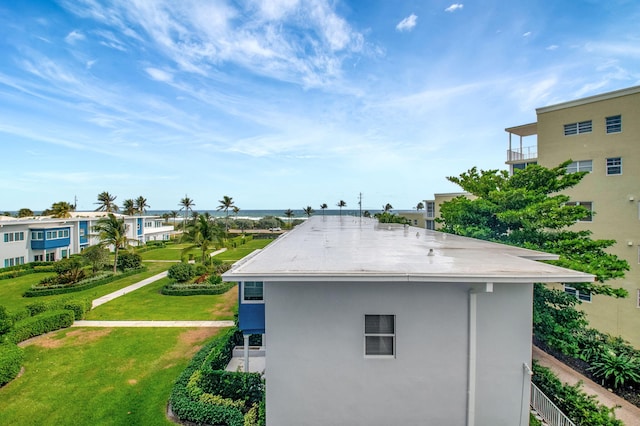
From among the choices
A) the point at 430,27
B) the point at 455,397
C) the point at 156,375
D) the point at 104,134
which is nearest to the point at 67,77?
the point at 104,134

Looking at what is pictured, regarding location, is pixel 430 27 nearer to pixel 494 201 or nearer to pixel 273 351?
pixel 494 201

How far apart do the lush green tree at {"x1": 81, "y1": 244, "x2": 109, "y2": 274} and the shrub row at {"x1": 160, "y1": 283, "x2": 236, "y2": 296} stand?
941cm

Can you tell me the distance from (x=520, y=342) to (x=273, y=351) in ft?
15.7

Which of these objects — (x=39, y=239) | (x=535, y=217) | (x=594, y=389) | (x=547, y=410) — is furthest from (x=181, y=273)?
(x=594, y=389)

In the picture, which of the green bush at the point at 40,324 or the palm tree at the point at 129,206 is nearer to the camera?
the green bush at the point at 40,324

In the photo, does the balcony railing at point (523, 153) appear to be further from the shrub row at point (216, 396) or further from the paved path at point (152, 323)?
the shrub row at point (216, 396)

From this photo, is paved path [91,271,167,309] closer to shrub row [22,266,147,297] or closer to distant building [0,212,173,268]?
shrub row [22,266,147,297]

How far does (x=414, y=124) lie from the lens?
82.8ft

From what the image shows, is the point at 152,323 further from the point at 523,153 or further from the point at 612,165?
the point at 523,153

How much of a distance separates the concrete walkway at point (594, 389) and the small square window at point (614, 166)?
1088cm

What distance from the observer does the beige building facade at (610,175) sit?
1483 cm

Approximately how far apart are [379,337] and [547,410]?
536 cm

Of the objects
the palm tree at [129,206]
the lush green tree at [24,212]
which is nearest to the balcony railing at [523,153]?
the palm tree at [129,206]

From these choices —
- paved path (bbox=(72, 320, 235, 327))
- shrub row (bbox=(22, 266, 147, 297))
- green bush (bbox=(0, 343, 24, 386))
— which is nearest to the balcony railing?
paved path (bbox=(72, 320, 235, 327))
